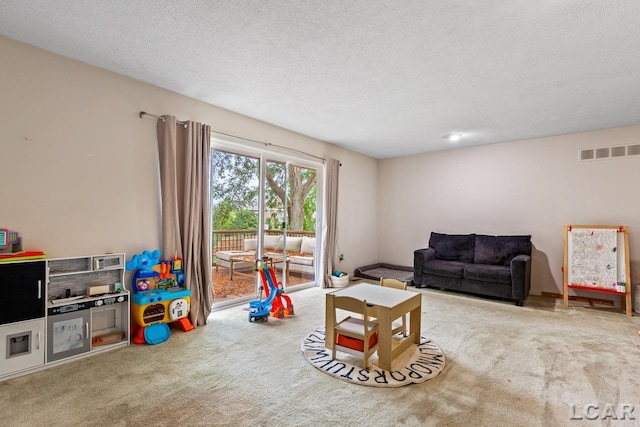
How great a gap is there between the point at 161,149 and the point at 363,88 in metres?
2.18

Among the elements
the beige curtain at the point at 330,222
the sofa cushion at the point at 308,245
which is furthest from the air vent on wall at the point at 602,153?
the sofa cushion at the point at 308,245

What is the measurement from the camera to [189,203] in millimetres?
3344

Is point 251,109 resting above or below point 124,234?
above

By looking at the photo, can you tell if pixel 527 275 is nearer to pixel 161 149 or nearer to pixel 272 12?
pixel 272 12

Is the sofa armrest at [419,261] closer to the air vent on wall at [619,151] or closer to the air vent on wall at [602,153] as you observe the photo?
the air vent on wall at [602,153]

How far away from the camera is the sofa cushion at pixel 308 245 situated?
17.1 ft

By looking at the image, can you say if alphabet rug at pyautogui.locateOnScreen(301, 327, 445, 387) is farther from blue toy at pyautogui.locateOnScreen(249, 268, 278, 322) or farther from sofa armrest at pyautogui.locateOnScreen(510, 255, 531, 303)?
sofa armrest at pyautogui.locateOnScreen(510, 255, 531, 303)

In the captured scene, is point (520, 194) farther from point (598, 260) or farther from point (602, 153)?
point (598, 260)

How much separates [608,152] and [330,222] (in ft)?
13.7

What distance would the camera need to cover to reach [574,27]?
214 centimetres

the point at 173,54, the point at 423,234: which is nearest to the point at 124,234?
the point at 173,54

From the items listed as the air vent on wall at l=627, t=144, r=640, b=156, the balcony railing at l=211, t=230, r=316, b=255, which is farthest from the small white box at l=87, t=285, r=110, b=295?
the air vent on wall at l=627, t=144, r=640, b=156

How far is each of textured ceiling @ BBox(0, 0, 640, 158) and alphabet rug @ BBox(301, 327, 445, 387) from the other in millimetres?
2501

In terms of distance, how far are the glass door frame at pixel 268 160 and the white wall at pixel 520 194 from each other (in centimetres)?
191
